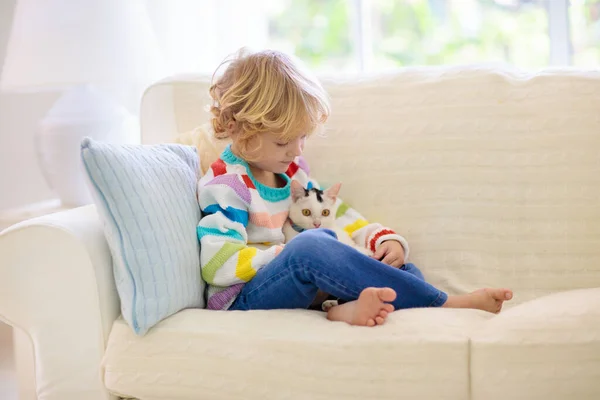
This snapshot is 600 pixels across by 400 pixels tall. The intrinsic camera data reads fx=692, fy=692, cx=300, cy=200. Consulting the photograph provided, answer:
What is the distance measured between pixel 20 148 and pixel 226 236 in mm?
1265

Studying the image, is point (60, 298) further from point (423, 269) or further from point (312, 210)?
point (423, 269)

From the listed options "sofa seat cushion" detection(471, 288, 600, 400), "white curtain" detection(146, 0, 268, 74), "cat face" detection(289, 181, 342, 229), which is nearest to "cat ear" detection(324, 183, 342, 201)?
"cat face" detection(289, 181, 342, 229)

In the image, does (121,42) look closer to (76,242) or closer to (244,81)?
(244,81)

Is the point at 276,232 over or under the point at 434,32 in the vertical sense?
under

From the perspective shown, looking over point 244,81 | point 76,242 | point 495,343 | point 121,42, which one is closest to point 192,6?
point 121,42

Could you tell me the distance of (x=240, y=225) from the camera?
1.48 metres

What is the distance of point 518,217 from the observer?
1651 mm

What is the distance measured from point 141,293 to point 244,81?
53 cm

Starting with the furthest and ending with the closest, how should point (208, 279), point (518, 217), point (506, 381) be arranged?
point (518, 217) < point (208, 279) < point (506, 381)

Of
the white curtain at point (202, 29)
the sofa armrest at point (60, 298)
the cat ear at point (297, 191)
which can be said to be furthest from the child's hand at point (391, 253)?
the white curtain at point (202, 29)

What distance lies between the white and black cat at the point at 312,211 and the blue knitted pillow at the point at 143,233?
0.27 metres

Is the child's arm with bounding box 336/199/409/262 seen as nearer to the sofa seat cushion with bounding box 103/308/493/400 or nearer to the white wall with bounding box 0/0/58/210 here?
the sofa seat cushion with bounding box 103/308/493/400

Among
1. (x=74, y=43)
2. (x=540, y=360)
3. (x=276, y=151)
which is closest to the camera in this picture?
(x=540, y=360)

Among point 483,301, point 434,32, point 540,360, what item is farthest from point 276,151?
point 434,32
